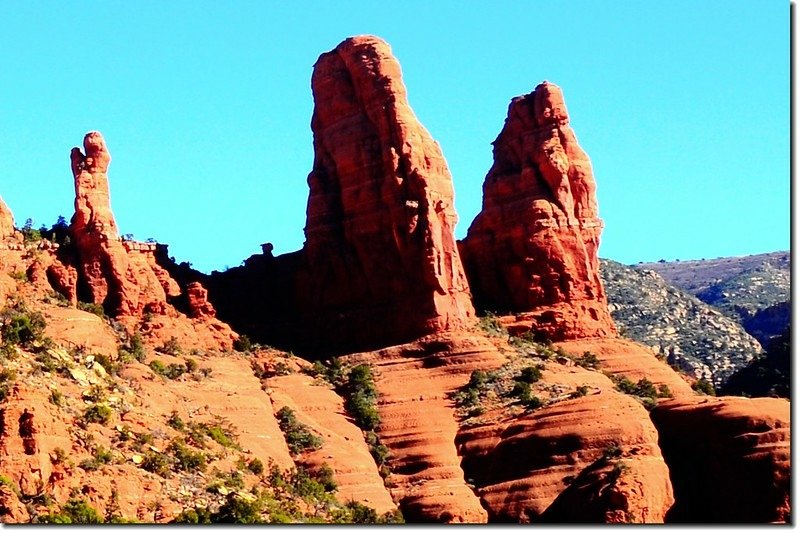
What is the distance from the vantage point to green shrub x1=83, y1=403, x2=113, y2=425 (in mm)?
87438

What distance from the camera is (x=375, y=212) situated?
4540 inches

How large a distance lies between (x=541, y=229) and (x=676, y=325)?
150 ft

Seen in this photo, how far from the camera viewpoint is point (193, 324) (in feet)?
371

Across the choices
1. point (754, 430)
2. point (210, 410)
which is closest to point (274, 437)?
point (210, 410)

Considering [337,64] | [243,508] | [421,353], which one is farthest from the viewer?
[337,64]

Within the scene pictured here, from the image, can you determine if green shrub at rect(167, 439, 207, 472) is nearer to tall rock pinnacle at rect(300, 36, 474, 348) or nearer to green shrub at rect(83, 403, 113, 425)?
green shrub at rect(83, 403, 113, 425)

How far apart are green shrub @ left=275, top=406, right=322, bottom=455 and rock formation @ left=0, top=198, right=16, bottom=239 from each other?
17.9m

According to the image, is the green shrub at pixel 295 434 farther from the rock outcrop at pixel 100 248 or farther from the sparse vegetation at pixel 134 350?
the rock outcrop at pixel 100 248

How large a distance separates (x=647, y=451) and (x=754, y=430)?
15.9ft

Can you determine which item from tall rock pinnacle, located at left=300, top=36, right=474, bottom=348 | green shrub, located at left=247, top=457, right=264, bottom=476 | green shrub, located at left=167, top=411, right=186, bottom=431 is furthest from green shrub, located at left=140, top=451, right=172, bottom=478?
tall rock pinnacle, located at left=300, top=36, right=474, bottom=348

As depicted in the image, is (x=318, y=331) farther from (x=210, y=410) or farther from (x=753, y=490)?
(x=753, y=490)

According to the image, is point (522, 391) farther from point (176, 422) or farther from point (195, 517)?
point (195, 517)

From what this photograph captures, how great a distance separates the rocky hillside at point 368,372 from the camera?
8819 cm

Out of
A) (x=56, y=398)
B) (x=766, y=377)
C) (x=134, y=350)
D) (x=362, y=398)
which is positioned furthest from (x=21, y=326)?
(x=766, y=377)
